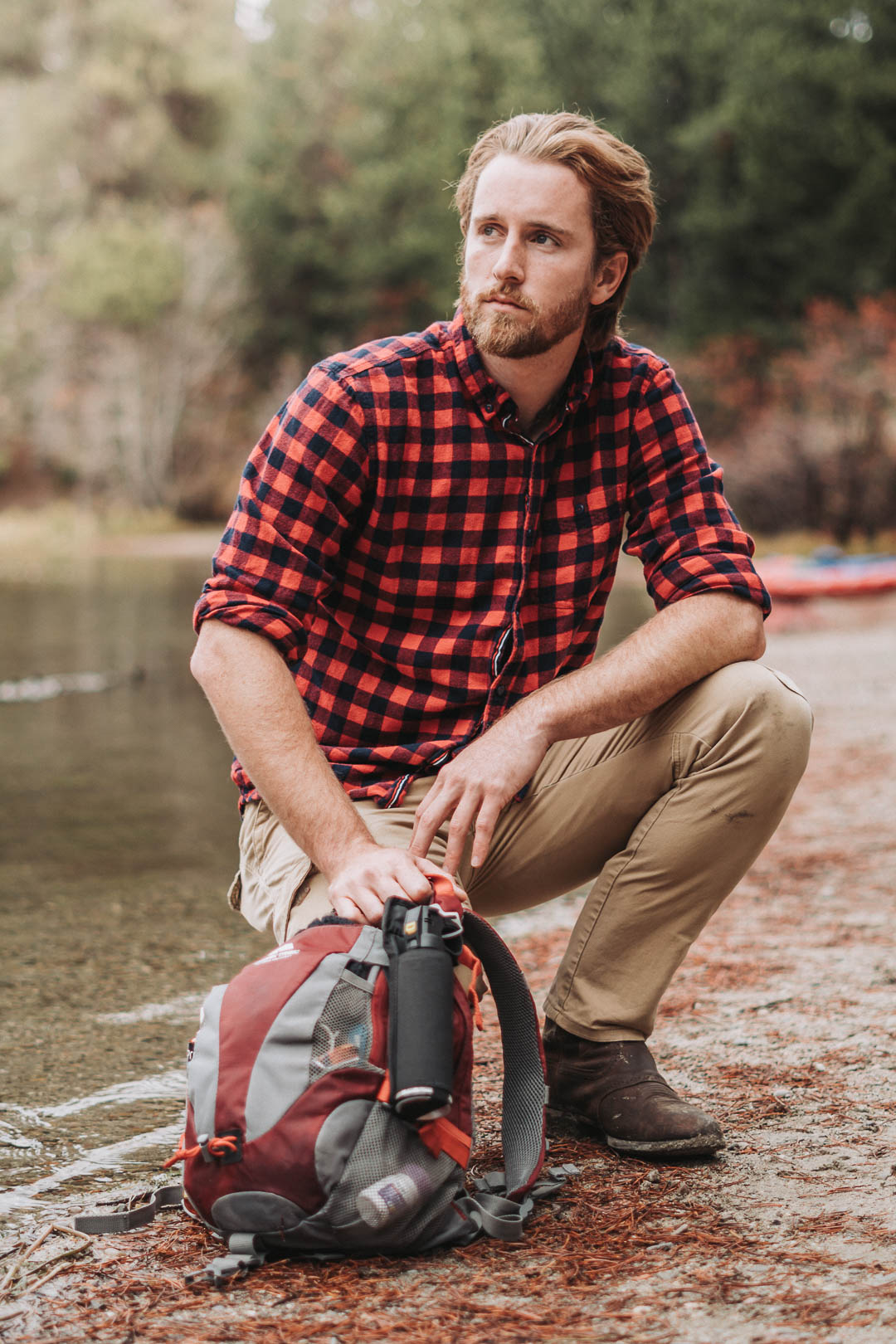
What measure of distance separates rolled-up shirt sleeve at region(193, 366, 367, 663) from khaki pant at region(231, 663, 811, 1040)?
16.1 inches

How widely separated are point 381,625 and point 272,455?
1.27 ft

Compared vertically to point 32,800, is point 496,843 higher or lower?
higher

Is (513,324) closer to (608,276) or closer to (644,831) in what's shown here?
(608,276)

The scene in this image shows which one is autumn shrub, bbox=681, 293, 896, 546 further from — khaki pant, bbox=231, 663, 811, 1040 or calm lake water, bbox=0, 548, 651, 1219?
khaki pant, bbox=231, 663, 811, 1040

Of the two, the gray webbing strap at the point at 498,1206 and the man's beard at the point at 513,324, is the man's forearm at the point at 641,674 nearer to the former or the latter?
the man's beard at the point at 513,324

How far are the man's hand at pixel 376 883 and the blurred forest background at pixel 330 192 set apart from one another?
2243cm

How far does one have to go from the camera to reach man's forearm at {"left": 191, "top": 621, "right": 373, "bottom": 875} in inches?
88.4

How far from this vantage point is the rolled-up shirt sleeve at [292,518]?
2383mm

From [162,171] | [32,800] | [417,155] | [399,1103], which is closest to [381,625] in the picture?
[399,1103]

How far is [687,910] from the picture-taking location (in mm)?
2525

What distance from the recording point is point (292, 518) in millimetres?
2451

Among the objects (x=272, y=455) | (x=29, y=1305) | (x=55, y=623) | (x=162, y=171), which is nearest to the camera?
(x=29, y=1305)

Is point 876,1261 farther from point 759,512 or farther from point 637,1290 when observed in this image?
point 759,512

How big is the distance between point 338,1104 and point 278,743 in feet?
2.02
